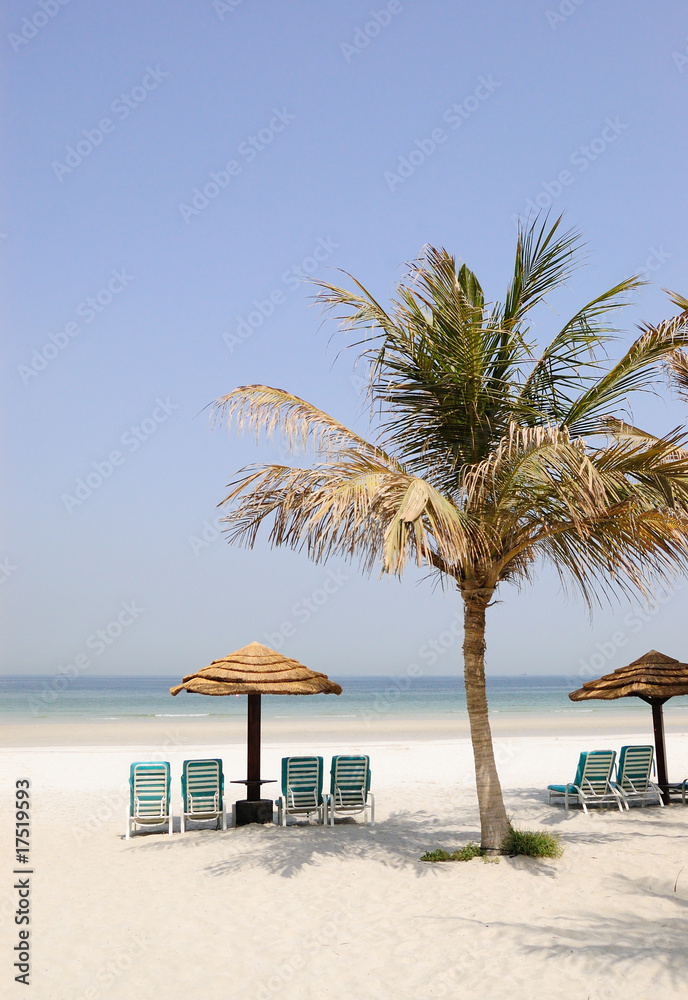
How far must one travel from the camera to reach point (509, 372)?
7625 mm

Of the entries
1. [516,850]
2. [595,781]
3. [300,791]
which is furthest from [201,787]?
[595,781]

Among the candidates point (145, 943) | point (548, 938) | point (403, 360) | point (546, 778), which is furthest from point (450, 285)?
point (546, 778)

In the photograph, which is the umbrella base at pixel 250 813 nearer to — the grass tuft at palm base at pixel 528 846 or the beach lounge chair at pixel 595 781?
the grass tuft at palm base at pixel 528 846

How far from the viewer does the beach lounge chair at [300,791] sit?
913 cm

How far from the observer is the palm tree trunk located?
7305 millimetres

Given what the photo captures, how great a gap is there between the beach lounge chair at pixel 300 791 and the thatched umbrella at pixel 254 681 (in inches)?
12.1

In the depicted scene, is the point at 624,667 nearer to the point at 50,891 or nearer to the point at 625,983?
the point at 625,983

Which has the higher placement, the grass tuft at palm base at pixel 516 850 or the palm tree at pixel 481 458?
the palm tree at pixel 481 458

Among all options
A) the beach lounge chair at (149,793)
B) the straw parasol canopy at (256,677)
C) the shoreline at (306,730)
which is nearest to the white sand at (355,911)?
the beach lounge chair at (149,793)

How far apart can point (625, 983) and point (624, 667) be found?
6334 millimetres

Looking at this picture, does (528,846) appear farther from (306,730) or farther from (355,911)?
(306,730)

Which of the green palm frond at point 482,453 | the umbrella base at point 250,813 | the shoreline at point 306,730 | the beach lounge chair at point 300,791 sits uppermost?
the green palm frond at point 482,453

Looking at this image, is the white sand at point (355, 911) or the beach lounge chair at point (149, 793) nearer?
the white sand at point (355, 911)

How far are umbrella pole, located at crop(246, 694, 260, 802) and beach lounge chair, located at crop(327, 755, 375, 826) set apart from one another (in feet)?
2.79
